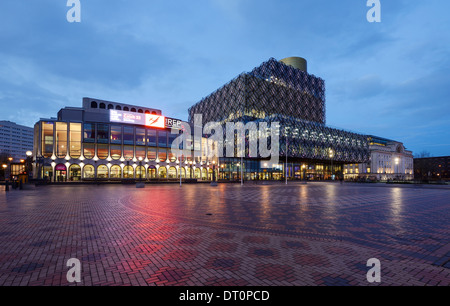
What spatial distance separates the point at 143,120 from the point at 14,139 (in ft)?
647

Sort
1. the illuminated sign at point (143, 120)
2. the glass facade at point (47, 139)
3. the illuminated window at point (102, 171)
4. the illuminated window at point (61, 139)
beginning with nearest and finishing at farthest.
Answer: the glass facade at point (47, 139), the illuminated window at point (61, 139), the illuminated window at point (102, 171), the illuminated sign at point (143, 120)

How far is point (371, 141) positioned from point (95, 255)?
149044 mm

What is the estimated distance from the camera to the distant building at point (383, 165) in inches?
4542

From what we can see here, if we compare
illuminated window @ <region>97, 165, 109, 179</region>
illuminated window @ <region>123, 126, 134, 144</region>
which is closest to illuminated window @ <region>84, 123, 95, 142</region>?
illuminated window @ <region>97, 165, 109, 179</region>

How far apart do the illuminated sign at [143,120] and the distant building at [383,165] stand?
8808 cm

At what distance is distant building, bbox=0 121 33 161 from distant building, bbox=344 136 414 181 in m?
240

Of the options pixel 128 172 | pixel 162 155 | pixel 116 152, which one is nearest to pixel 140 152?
pixel 116 152

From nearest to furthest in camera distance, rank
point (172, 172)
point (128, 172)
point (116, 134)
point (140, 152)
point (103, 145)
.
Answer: point (103, 145) < point (128, 172) < point (116, 134) < point (140, 152) < point (172, 172)

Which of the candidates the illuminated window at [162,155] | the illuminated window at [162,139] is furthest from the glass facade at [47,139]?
the illuminated window at [162,139]

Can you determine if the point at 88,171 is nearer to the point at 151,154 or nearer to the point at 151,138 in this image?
the point at 151,154

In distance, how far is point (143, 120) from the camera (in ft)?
213

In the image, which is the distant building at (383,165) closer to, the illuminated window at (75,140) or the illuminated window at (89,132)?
the illuminated window at (89,132)

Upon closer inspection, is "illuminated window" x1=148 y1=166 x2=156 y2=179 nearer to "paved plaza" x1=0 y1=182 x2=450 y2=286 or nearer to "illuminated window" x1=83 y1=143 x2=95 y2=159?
"illuminated window" x1=83 y1=143 x2=95 y2=159
